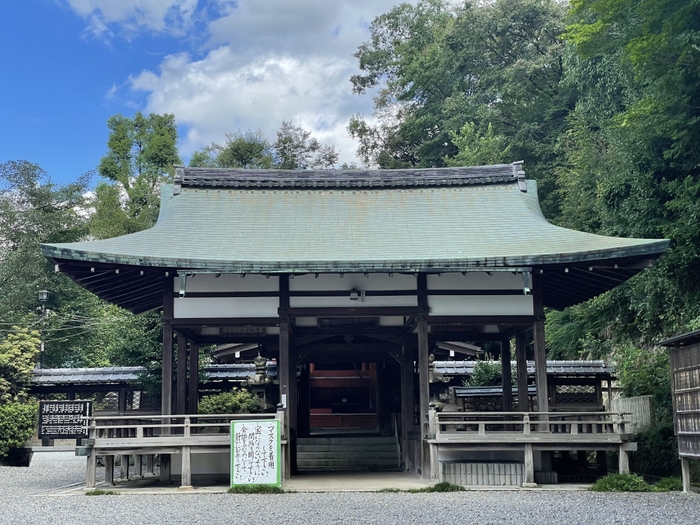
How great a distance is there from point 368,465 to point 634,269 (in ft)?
27.5

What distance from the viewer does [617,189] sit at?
19.5 metres

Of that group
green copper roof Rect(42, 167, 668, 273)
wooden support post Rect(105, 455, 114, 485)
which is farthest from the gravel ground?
green copper roof Rect(42, 167, 668, 273)

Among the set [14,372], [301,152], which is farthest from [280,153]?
[14,372]

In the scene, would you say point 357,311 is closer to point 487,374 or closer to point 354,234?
point 354,234

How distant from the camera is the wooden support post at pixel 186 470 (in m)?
14.0

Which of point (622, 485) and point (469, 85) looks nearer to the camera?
point (622, 485)

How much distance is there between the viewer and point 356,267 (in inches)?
561

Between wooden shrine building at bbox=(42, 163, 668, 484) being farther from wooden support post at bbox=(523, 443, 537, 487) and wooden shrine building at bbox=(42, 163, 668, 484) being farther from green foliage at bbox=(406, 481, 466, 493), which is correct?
green foliage at bbox=(406, 481, 466, 493)

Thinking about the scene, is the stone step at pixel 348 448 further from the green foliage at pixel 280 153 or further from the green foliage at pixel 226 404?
the green foliage at pixel 280 153

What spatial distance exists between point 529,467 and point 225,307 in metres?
6.64

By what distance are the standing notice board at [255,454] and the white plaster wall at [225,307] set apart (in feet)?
8.66

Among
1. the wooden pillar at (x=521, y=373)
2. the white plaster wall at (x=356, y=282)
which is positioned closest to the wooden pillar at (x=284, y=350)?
the white plaster wall at (x=356, y=282)

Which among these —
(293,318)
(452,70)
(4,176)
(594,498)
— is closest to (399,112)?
(452,70)

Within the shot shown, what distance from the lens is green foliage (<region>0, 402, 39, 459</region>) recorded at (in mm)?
23062
